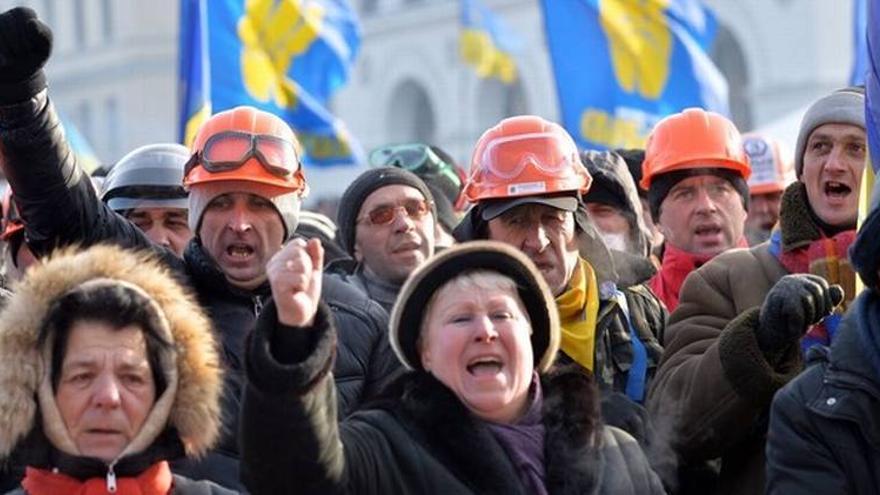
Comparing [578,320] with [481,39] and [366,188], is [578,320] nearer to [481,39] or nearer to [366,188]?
[366,188]

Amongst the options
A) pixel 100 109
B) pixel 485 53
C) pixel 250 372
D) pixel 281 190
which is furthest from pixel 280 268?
pixel 100 109

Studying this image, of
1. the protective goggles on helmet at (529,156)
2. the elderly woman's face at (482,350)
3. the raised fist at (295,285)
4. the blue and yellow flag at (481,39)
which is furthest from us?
the blue and yellow flag at (481,39)

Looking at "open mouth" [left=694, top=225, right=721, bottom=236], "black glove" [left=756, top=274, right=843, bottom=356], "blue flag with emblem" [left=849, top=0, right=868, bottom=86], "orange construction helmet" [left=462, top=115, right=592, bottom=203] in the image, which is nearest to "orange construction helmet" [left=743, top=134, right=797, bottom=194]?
"blue flag with emblem" [left=849, top=0, right=868, bottom=86]

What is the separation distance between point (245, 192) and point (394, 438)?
1.39m

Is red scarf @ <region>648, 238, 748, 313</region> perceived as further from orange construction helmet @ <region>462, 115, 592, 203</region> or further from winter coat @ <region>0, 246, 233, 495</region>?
winter coat @ <region>0, 246, 233, 495</region>

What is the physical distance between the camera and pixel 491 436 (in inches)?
165

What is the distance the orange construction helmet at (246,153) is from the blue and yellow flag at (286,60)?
4037 mm

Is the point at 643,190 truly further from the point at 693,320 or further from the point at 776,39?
the point at 776,39

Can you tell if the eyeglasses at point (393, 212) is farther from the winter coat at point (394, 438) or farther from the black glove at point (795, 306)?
the winter coat at point (394, 438)

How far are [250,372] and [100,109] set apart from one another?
6388cm

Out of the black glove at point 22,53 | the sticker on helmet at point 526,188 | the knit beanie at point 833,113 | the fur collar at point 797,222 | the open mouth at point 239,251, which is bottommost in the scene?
the open mouth at point 239,251

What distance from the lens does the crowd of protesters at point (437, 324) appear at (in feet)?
13.0

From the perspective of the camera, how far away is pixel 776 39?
37719 millimetres

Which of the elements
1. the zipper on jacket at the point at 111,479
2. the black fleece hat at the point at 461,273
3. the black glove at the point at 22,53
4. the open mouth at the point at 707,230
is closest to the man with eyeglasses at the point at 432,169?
the open mouth at the point at 707,230
